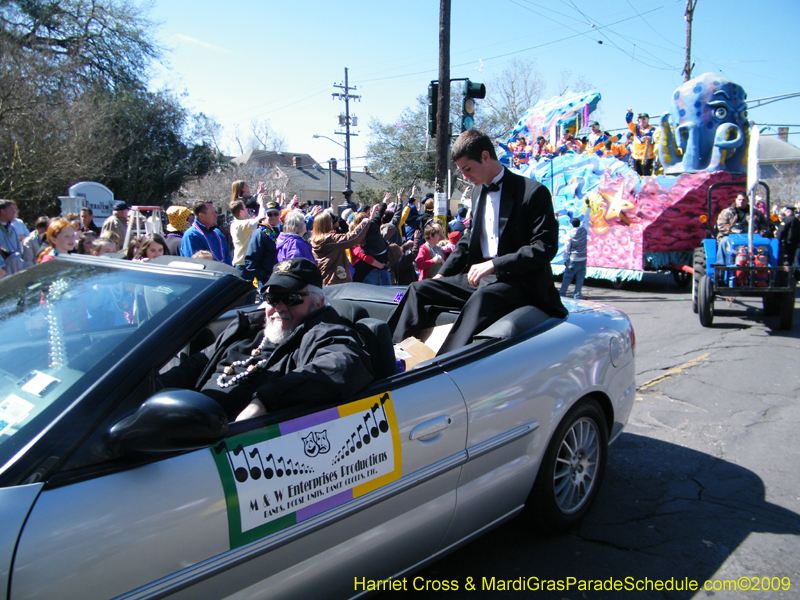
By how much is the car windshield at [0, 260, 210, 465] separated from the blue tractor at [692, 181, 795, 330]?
26.2ft

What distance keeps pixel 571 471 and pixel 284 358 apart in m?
1.59

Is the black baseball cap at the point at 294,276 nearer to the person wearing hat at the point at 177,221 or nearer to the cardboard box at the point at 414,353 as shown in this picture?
the cardboard box at the point at 414,353

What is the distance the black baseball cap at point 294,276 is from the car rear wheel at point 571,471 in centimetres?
138

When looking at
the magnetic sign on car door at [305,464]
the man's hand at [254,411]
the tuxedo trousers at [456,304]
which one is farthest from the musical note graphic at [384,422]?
the tuxedo trousers at [456,304]

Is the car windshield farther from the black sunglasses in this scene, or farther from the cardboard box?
the cardboard box

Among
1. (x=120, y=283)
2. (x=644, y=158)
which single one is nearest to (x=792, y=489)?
(x=120, y=283)

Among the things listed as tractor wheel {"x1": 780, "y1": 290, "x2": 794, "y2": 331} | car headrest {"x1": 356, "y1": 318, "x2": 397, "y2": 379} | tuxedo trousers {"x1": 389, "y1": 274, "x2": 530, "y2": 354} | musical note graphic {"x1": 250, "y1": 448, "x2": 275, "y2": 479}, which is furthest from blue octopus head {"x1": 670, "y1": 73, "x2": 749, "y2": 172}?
musical note graphic {"x1": 250, "y1": 448, "x2": 275, "y2": 479}

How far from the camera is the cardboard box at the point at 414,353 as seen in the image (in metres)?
3.10

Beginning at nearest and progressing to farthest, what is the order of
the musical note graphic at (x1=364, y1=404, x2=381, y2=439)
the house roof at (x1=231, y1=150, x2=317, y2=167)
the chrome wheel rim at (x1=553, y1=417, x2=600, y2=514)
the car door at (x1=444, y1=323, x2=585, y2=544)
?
1. the musical note graphic at (x1=364, y1=404, x2=381, y2=439)
2. the car door at (x1=444, y1=323, x2=585, y2=544)
3. the chrome wheel rim at (x1=553, y1=417, x2=600, y2=514)
4. the house roof at (x1=231, y1=150, x2=317, y2=167)

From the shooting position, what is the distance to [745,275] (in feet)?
27.4

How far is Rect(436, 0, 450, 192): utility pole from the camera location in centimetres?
1053

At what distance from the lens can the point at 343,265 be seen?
6.83 m

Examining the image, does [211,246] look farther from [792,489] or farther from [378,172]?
[378,172]

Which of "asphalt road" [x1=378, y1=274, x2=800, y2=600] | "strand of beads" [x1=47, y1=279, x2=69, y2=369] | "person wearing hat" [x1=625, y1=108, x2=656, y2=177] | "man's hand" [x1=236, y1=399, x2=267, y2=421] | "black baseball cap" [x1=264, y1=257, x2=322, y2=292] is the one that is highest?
"person wearing hat" [x1=625, y1=108, x2=656, y2=177]
